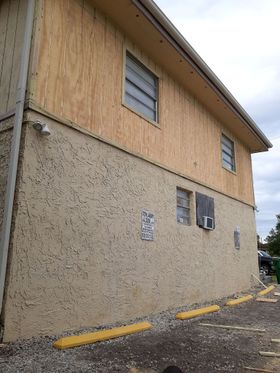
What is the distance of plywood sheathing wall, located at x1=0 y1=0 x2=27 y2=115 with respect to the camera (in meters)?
5.34

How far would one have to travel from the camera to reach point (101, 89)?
6.39 metres

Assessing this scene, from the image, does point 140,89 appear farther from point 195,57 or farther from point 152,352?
point 152,352

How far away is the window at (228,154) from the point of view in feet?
38.3

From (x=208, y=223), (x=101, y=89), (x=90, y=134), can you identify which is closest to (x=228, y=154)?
(x=208, y=223)

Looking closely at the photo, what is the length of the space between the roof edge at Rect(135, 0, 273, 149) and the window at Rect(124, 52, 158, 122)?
91cm

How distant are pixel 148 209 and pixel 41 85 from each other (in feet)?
10.3

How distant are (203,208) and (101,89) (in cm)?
441

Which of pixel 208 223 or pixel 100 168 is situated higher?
pixel 100 168

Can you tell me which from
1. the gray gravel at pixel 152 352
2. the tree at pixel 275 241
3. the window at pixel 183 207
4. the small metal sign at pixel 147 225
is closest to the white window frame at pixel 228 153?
the window at pixel 183 207

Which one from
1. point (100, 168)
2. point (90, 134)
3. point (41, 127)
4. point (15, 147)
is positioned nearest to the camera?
point (15, 147)

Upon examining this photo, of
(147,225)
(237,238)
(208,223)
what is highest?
(208,223)

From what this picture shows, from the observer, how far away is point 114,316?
19.5 ft

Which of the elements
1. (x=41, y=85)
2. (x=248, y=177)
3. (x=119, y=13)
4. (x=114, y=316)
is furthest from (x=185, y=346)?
(x=248, y=177)

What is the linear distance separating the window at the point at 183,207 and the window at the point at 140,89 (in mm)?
1922
